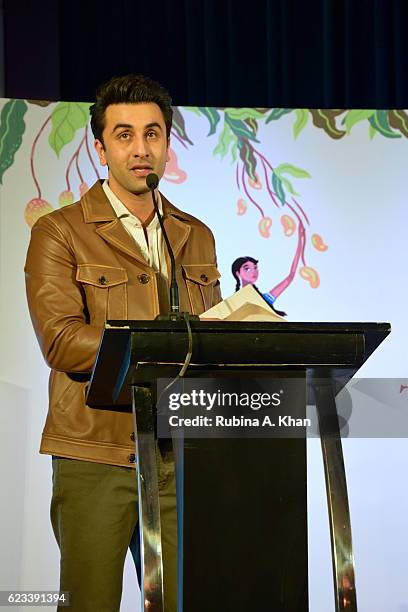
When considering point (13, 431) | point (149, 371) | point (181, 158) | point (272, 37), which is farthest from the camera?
point (272, 37)

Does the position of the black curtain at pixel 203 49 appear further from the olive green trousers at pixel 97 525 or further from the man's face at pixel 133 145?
the olive green trousers at pixel 97 525

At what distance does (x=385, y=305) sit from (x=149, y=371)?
1978mm

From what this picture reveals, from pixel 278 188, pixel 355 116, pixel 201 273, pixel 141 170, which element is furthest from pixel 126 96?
pixel 355 116

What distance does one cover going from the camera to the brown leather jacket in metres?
2.02

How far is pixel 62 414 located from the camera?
2.10m

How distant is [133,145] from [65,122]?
1.19m

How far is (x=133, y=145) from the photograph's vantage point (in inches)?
90.4

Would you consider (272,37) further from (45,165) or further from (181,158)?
(45,165)

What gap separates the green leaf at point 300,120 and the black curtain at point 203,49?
0.62m

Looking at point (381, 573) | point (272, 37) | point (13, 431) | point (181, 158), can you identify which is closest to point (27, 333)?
point (13, 431)

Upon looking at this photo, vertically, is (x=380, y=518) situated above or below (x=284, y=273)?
below

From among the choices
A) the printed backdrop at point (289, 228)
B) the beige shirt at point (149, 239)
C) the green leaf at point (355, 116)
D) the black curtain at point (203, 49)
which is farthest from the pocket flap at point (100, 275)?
the black curtain at point (203, 49)

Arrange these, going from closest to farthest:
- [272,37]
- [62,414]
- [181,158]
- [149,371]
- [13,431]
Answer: [149,371], [62,414], [13,431], [181,158], [272,37]

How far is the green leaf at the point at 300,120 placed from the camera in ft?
11.5
